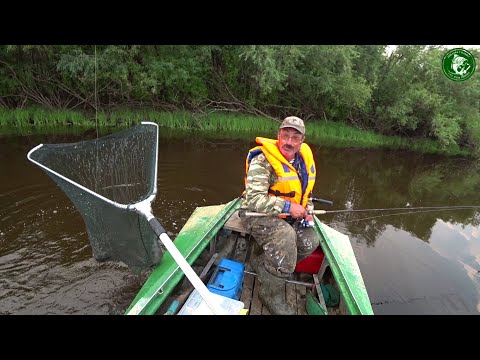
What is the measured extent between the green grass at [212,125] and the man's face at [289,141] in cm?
928

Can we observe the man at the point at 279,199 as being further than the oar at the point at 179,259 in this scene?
Yes

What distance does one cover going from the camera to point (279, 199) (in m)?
3.43

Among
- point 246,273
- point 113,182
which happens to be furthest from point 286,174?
point 113,182

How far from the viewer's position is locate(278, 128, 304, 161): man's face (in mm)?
→ 3406

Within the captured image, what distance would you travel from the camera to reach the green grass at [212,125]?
11.4 m

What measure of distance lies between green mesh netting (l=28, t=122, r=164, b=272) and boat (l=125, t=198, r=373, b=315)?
14.9 inches

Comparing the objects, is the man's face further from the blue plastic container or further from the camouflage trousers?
the blue plastic container

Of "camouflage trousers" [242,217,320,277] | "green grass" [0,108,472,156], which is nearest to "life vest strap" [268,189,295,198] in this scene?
"camouflage trousers" [242,217,320,277]

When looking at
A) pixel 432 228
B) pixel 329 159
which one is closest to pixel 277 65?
pixel 329 159

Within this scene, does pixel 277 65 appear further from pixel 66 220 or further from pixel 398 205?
pixel 66 220

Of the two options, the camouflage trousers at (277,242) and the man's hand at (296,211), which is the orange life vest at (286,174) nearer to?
the man's hand at (296,211)

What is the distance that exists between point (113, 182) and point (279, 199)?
9.15 feet

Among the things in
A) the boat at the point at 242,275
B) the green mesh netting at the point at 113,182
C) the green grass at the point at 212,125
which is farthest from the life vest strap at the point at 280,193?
the green grass at the point at 212,125

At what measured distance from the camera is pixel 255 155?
3611 mm
